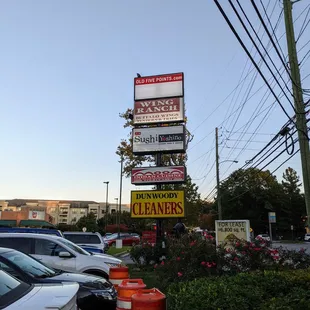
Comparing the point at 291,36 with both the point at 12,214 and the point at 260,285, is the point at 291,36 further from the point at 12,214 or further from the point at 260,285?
the point at 12,214

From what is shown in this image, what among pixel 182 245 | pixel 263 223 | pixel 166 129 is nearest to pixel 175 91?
pixel 166 129

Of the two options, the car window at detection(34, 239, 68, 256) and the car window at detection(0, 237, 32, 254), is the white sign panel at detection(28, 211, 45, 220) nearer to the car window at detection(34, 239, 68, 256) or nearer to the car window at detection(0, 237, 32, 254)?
the car window at detection(0, 237, 32, 254)

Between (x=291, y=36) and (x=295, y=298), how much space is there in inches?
426

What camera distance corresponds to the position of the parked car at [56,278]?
6.27 metres

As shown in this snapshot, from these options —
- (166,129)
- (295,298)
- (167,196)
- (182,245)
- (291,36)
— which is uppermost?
(291,36)

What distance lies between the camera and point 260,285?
5.70 m

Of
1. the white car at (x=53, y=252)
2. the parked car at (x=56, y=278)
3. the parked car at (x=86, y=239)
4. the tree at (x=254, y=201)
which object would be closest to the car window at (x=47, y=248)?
the white car at (x=53, y=252)

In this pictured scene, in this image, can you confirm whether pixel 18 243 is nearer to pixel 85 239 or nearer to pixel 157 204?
pixel 157 204

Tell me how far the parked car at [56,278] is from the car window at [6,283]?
2041 millimetres

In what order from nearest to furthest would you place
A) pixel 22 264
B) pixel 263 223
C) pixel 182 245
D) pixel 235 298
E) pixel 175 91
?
pixel 235 298 → pixel 22 264 → pixel 182 245 → pixel 175 91 → pixel 263 223

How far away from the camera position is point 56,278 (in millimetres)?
6617

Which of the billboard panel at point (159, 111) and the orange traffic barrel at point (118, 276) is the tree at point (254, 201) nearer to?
the billboard panel at point (159, 111)

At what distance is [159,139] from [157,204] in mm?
3341

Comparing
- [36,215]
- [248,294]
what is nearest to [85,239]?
[248,294]
